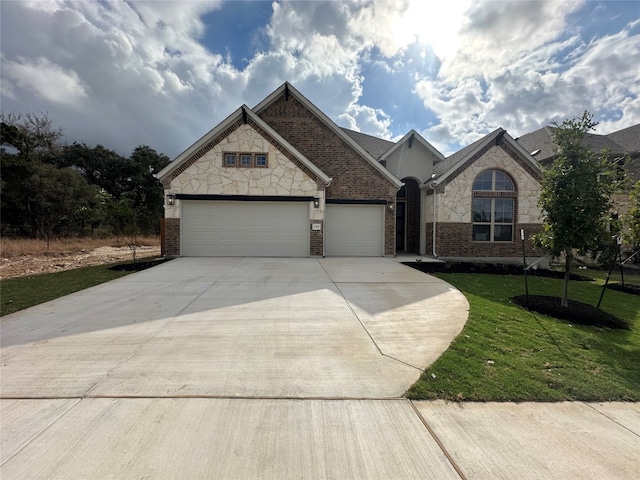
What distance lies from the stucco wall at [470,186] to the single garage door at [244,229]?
6494mm

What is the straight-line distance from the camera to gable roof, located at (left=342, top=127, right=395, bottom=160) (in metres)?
16.4

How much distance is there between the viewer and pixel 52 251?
16.5 meters

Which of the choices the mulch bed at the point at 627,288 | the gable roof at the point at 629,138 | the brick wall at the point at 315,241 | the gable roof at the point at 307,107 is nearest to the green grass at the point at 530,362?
the mulch bed at the point at 627,288

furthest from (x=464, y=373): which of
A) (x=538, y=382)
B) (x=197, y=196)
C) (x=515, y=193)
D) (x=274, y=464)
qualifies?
(x=515, y=193)

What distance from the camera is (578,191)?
18.8ft

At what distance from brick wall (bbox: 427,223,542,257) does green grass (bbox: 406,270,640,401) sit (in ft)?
24.5

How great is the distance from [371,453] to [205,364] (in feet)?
7.05

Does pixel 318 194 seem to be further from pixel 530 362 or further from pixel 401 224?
pixel 530 362

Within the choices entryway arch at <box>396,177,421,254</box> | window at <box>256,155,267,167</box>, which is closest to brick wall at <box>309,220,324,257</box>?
window at <box>256,155,267,167</box>

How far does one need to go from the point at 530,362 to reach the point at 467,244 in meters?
10.9

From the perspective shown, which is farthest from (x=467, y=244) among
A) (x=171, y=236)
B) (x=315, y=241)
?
(x=171, y=236)

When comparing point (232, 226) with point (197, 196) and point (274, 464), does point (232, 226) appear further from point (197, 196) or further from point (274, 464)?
point (274, 464)

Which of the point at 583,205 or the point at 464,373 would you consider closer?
the point at 464,373

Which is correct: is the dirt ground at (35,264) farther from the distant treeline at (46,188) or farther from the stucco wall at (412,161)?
the stucco wall at (412,161)
